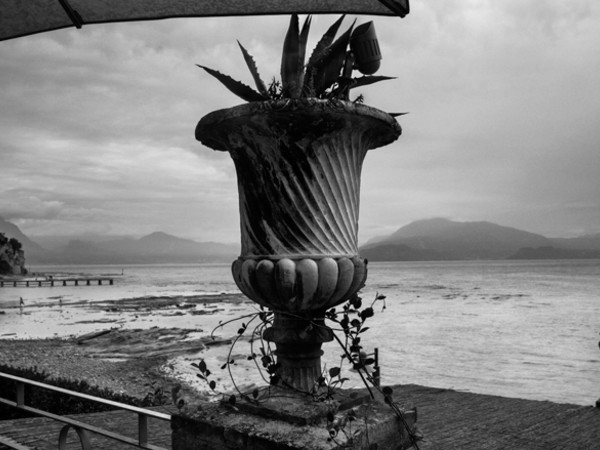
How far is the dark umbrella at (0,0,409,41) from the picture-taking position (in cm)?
196

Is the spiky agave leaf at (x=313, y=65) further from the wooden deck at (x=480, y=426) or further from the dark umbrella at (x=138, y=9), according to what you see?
the wooden deck at (x=480, y=426)

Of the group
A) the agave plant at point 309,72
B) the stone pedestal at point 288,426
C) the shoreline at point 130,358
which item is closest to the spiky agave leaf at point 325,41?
the agave plant at point 309,72

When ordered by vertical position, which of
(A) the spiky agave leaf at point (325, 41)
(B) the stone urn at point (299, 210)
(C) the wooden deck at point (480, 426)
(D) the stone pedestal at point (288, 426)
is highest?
(A) the spiky agave leaf at point (325, 41)

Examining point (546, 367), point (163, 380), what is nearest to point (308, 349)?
point (163, 380)

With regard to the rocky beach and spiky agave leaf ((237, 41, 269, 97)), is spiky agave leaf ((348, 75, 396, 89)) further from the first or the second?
the rocky beach

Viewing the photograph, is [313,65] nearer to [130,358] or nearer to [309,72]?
[309,72]

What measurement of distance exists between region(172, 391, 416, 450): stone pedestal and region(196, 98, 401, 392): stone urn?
161 mm

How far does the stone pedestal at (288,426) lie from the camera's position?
5.44 ft

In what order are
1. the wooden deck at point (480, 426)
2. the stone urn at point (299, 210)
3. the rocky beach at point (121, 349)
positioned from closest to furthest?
the stone urn at point (299, 210) → the wooden deck at point (480, 426) → the rocky beach at point (121, 349)

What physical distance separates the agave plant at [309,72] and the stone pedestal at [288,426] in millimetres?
1058

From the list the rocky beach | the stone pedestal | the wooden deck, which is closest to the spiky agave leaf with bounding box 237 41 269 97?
the stone pedestal

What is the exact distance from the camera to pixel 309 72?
1.90 metres

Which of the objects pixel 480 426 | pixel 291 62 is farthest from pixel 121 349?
pixel 291 62

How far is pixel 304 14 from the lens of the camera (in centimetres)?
200
